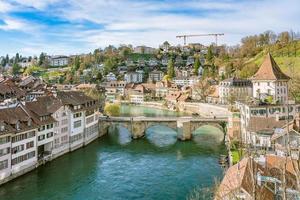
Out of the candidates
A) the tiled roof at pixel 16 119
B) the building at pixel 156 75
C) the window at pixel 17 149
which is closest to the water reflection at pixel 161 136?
the tiled roof at pixel 16 119

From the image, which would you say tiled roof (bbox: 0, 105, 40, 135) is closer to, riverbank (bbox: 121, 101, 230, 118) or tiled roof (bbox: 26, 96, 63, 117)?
tiled roof (bbox: 26, 96, 63, 117)

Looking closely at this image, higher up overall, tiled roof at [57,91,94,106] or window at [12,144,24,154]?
tiled roof at [57,91,94,106]

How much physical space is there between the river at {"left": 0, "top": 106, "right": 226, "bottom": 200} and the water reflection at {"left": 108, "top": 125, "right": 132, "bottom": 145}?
32.9 inches

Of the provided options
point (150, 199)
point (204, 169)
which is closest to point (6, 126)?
point (150, 199)

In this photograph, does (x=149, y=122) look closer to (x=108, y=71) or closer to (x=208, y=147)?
(x=208, y=147)

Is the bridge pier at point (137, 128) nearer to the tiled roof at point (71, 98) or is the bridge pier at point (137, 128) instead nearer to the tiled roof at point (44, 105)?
the tiled roof at point (71, 98)

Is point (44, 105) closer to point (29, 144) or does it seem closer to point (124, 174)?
point (29, 144)

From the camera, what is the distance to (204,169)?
145 ft

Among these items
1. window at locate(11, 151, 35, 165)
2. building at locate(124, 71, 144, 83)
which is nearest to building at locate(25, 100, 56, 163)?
window at locate(11, 151, 35, 165)

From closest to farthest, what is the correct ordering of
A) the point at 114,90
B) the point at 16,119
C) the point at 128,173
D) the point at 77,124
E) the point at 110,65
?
the point at 16,119 < the point at 128,173 < the point at 77,124 < the point at 114,90 < the point at 110,65

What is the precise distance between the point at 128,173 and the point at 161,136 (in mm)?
23364

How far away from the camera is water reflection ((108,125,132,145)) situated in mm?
62638

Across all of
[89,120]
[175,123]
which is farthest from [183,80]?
[89,120]

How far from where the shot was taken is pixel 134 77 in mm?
174125
